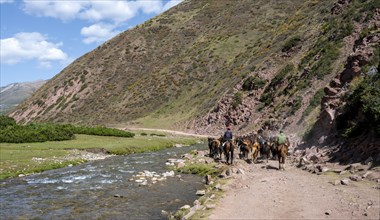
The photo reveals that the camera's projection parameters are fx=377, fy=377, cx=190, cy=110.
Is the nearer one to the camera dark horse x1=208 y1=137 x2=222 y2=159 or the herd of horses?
the herd of horses

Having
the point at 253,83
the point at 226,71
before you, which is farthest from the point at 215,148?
the point at 226,71

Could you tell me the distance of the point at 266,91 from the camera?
205ft

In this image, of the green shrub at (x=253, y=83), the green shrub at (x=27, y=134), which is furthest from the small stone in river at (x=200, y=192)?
the green shrub at (x=253, y=83)

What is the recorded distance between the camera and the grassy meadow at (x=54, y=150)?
31.1m

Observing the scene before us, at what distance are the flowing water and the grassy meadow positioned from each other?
214 centimetres

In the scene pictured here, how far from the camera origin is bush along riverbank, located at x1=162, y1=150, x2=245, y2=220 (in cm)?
1603

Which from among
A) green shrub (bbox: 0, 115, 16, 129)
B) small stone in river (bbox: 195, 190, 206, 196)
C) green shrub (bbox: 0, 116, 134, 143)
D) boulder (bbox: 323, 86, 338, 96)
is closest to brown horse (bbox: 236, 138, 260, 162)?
boulder (bbox: 323, 86, 338, 96)

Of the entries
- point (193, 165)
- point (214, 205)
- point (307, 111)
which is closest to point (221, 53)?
point (307, 111)

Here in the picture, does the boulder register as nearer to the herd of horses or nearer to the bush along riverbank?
the herd of horses

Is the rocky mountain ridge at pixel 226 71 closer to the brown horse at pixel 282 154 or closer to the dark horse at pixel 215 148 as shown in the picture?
the brown horse at pixel 282 154

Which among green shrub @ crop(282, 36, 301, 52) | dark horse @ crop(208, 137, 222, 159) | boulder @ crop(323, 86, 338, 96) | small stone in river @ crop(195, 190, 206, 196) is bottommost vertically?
small stone in river @ crop(195, 190, 206, 196)

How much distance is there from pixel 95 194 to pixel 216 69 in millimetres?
77610

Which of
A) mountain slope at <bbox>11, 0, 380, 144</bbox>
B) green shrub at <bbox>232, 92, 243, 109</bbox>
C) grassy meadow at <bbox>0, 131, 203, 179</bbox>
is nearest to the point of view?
grassy meadow at <bbox>0, 131, 203, 179</bbox>

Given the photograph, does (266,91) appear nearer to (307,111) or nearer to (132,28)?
(307,111)
